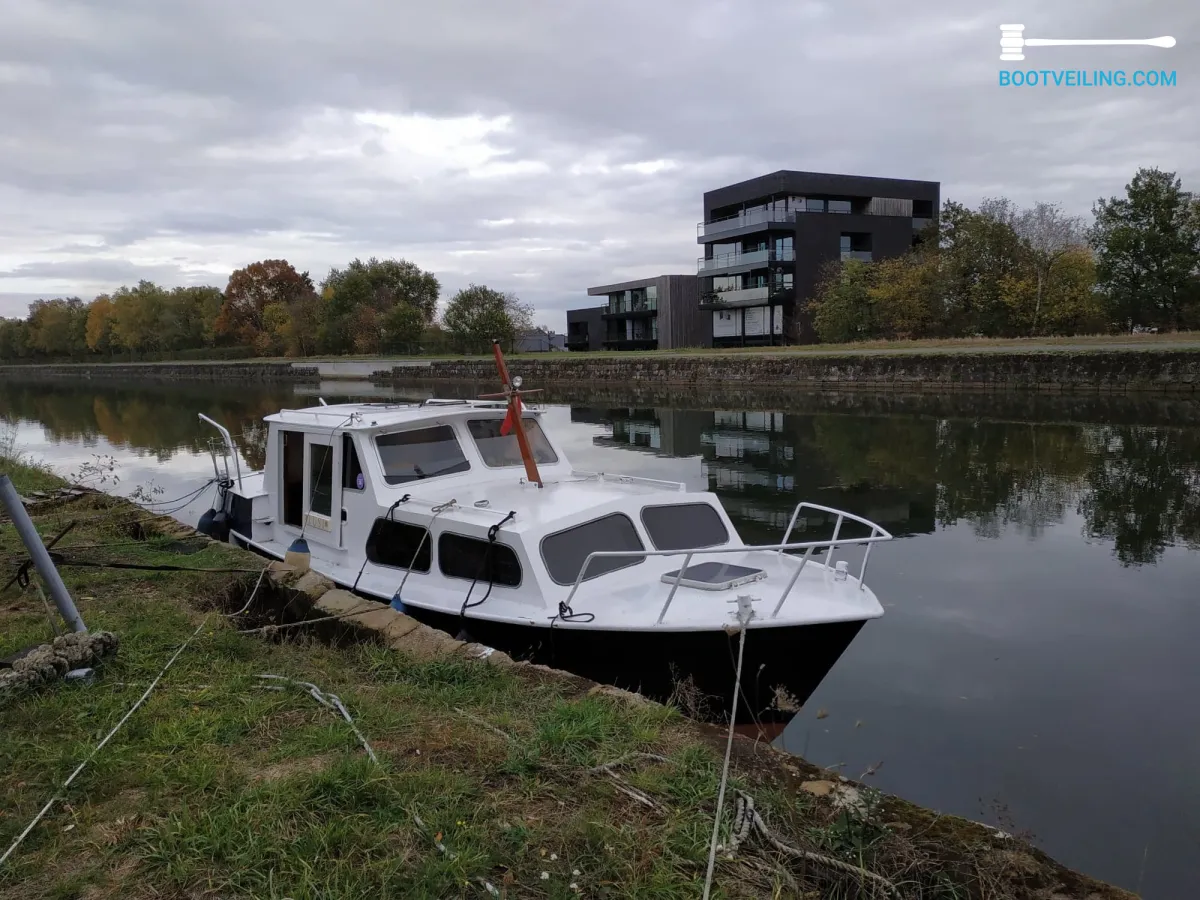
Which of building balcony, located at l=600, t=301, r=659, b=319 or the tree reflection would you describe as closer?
the tree reflection

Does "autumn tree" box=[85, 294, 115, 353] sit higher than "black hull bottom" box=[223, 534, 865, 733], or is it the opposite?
"autumn tree" box=[85, 294, 115, 353]

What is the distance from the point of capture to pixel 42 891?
320cm

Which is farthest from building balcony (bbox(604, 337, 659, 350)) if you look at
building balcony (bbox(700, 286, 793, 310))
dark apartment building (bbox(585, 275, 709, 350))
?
building balcony (bbox(700, 286, 793, 310))

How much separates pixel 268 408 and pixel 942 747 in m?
39.8

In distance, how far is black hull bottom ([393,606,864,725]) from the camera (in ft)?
20.8

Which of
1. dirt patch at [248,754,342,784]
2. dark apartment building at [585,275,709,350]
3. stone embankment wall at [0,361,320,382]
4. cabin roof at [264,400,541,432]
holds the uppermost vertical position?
dark apartment building at [585,275,709,350]

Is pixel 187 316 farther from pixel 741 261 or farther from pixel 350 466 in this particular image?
pixel 350 466

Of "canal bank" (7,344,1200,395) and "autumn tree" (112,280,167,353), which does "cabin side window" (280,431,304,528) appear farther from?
"autumn tree" (112,280,167,353)

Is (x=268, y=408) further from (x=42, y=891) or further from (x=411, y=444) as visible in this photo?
(x=42, y=891)

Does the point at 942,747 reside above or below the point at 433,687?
below

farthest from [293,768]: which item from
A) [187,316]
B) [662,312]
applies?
[187,316]

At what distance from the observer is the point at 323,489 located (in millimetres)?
9156

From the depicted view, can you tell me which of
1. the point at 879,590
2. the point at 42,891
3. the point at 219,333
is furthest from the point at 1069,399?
the point at 219,333

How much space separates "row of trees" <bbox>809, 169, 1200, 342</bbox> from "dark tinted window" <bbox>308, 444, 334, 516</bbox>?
4014 cm
